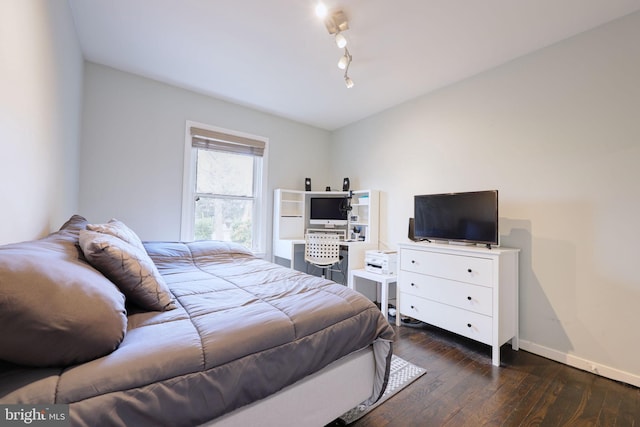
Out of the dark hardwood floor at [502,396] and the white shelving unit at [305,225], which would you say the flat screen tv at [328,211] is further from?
the dark hardwood floor at [502,396]

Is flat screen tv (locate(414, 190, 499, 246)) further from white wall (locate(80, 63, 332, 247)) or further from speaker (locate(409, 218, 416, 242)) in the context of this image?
white wall (locate(80, 63, 332, 247))

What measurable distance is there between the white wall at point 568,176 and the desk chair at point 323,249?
146 centimetres

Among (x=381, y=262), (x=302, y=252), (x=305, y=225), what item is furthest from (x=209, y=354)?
(x=305, y=225)

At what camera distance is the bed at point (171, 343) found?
701mm

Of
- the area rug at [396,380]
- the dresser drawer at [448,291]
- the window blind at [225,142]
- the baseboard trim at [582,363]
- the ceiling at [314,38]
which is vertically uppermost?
the ceiling at [314,38]

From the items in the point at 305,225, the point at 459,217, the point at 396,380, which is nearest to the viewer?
the point at 396,380

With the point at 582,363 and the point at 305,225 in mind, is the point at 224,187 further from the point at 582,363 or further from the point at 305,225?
the point at 582,363

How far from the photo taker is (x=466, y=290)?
229 centimetres

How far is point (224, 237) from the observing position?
3.52m

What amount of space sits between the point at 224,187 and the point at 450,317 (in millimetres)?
3021

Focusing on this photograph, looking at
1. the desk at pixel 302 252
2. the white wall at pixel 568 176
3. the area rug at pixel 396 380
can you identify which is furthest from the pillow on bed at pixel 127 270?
the white wall at pixel 568 176

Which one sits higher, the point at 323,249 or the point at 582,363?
the point at 323,249

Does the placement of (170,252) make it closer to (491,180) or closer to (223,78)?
(223,78)

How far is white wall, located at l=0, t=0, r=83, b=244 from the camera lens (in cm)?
110
